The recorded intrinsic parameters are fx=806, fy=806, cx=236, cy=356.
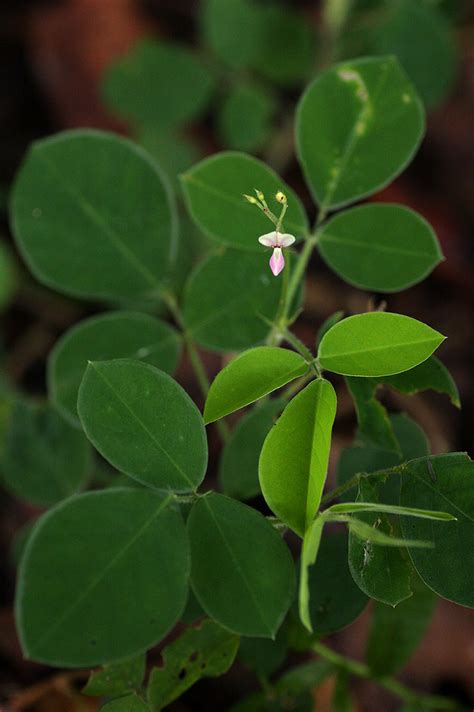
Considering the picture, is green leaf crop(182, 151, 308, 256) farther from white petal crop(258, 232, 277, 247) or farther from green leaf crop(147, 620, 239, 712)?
green leaf crop(147, 620, 239, 712)

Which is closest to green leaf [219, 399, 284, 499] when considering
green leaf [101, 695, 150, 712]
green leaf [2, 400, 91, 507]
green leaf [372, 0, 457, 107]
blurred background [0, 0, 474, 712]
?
green leaf [101, 695, 150, 712]

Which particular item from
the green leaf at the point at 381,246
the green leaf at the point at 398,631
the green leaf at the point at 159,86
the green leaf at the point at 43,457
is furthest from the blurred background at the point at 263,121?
the green leaf at the point at 381,246

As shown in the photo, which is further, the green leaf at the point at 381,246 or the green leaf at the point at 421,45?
the green leaf at the point at 421,45

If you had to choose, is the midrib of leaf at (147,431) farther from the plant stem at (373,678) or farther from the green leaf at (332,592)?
the plant stem at (373,678)

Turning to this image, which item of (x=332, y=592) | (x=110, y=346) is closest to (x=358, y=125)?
(x=110, y=346)

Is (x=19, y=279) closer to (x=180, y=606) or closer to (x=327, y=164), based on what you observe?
(x=327, y=164)

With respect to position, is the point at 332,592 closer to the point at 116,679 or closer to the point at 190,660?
the point at 190,660
